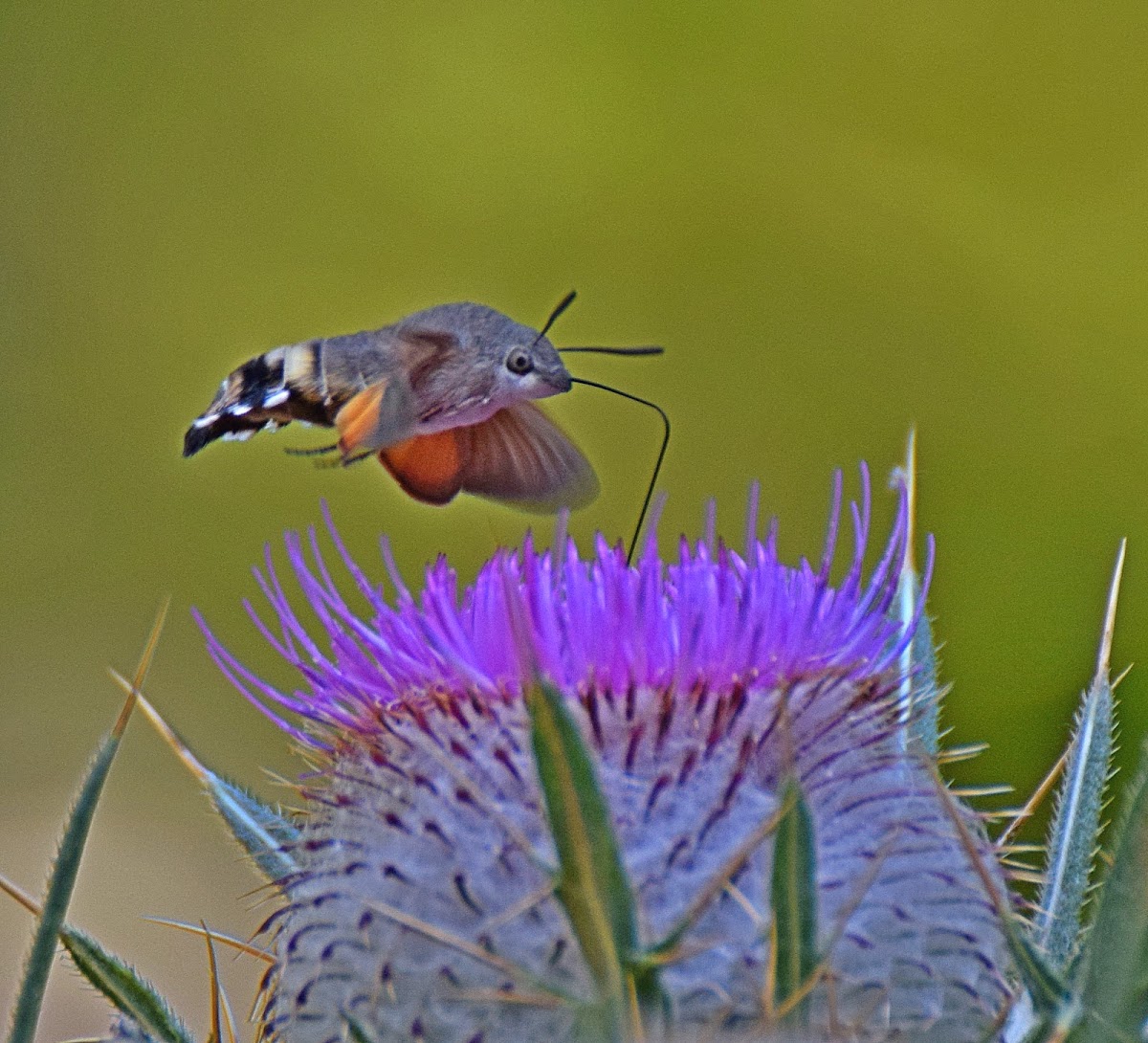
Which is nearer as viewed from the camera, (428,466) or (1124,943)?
(1124,943)

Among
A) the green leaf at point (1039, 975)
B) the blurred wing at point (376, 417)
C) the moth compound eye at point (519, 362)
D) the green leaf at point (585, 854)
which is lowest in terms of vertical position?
the green leaf at point (1039, 975)

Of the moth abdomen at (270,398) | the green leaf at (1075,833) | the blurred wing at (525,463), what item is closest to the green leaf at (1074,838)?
the green leaf at (1075,833)

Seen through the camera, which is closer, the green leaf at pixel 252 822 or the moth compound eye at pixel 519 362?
the green leaf at pixel 252 822

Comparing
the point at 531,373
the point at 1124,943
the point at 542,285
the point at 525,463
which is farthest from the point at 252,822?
the point at 542,285

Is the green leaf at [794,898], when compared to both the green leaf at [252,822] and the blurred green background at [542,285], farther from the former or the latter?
the blurred green background at [542,285]

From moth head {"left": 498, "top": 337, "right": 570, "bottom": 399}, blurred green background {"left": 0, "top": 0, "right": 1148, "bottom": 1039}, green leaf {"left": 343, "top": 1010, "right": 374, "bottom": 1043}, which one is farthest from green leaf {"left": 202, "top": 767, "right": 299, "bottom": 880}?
blurred green background {"left": 0, "top": 0, "right": 1148, "bottom": 1039}

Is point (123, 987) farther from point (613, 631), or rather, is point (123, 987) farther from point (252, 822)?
point (613, 631)

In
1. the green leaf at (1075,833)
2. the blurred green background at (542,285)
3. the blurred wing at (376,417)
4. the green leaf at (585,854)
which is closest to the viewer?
the green leaf at (585,854)

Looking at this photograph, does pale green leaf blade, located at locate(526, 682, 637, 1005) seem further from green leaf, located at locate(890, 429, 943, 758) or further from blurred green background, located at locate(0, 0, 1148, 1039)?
blurred green background, located at locate(0, 0, 1148, 1039)
